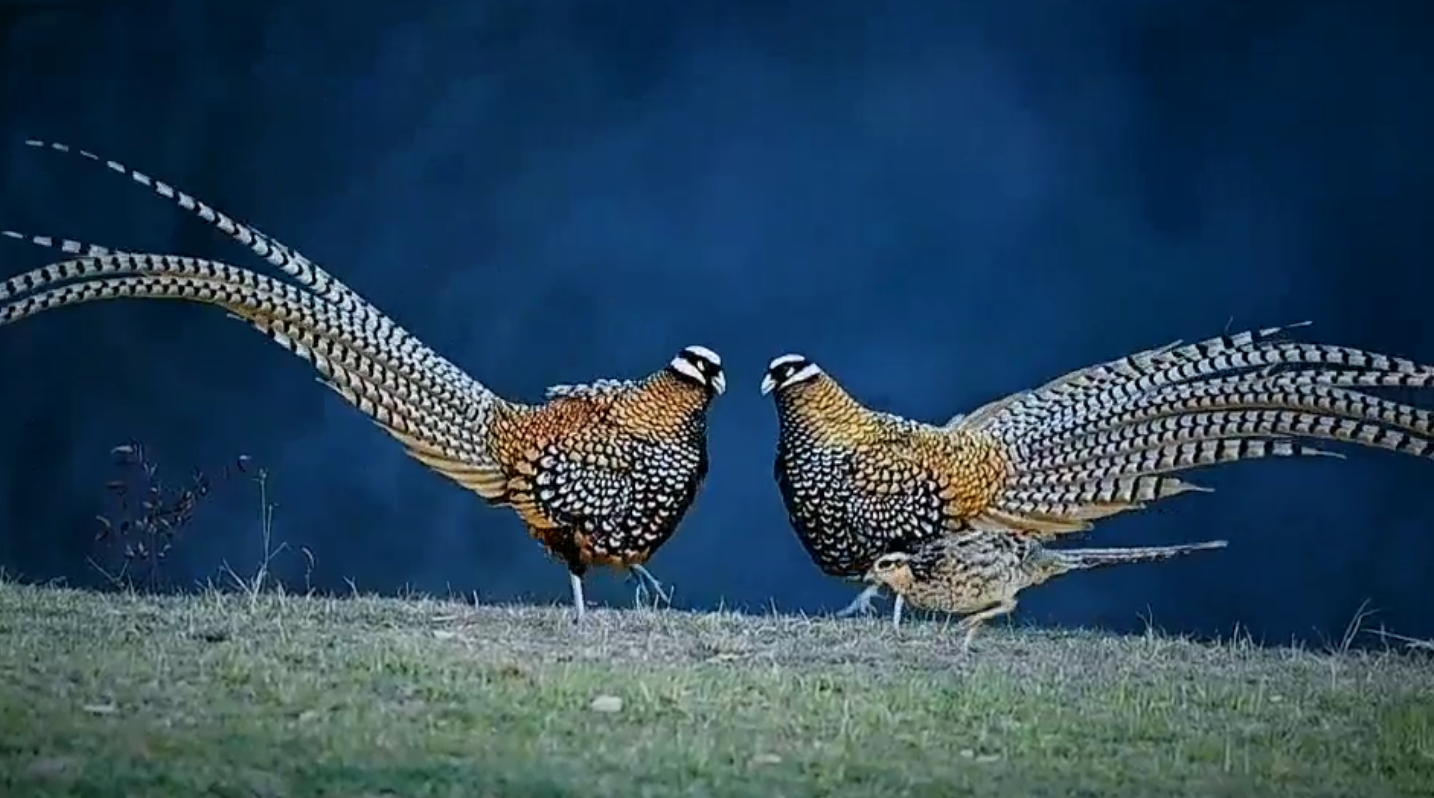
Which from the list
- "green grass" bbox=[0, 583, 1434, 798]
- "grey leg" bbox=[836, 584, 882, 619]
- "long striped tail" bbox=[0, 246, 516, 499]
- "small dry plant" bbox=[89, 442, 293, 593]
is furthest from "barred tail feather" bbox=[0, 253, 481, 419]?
"grey leg" bbox=[836, 584, 882, 619]

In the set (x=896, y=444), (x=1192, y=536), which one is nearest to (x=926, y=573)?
(x=896, y=444)

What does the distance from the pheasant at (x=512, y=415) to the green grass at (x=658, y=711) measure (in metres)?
0.22

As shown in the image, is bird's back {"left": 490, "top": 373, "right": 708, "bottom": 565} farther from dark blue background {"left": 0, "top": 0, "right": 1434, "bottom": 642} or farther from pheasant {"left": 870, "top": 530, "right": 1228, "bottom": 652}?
pheasant {"left": 870, "top": 530, "right": 1228, "bottom": 652}

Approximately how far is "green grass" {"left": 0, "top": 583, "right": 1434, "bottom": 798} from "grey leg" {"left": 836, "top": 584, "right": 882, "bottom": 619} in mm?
113

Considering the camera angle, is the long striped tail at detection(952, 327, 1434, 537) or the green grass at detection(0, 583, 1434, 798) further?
the long striped tail at detection(952, 327, 1434, 537)

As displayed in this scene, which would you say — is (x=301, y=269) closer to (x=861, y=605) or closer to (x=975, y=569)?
(x=861, y=605)

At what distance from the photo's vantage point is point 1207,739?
9.47 ft

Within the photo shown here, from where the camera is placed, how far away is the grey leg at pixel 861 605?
359 cm

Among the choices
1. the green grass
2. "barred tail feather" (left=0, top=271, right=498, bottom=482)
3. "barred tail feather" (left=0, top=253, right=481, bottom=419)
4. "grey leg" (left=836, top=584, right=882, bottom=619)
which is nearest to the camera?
the green grass

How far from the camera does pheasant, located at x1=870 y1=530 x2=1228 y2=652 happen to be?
343 cm

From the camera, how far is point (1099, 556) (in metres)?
3.50

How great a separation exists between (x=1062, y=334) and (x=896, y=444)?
40 centimetres

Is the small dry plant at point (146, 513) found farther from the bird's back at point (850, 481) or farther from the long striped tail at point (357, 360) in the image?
the bird's back at point (850, 481)

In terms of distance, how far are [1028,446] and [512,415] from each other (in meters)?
1.04
